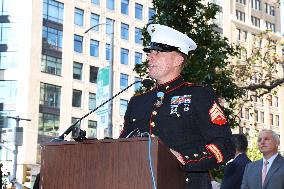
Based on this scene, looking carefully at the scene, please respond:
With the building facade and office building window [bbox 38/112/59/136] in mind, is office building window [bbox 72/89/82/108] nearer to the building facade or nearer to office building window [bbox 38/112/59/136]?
the building facade

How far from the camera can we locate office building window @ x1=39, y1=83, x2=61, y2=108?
5838 cm

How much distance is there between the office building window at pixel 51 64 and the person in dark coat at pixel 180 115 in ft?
181

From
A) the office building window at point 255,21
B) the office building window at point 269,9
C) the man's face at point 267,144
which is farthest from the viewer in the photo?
the office building window at point 269,9

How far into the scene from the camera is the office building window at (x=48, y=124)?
187 ft

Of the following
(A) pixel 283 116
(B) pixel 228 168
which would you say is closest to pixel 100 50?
(A) pixel 283 116

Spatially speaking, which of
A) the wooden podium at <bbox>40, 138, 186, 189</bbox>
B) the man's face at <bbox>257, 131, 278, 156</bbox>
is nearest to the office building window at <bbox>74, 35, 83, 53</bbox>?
the man's face at <bbox>257, 131, 278, 156</bbox>

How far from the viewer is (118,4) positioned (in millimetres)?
68375

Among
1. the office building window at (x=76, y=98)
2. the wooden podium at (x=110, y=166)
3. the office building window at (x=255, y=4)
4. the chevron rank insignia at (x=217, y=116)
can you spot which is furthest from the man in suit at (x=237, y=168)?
the office building window at (x=255, y=4)

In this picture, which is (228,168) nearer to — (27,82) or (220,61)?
(220,61)

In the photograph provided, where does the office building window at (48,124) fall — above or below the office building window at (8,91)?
below

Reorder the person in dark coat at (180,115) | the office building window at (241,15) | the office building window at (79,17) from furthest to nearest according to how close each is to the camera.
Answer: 1. the office building window at (241,15)
2. the office building window at (79,17)
3. the person in dark coat at (180,115)

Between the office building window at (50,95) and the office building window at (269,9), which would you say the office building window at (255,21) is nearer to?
the office building window at (269,9)

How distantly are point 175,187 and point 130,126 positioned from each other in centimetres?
113

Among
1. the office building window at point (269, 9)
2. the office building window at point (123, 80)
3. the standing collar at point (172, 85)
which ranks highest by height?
the office building window at point (269, 9)
